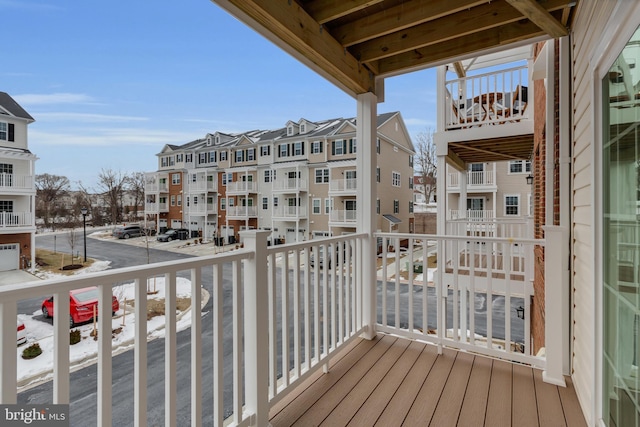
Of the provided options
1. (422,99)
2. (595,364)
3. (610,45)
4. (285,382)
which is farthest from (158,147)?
(422,99)

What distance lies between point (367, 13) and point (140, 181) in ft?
6.32

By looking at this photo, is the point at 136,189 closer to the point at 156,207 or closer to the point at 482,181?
the point at 156,207

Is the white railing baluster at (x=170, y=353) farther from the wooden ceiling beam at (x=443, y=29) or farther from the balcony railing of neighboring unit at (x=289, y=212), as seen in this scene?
the wooden ceiling beam at (x=443, y=29)

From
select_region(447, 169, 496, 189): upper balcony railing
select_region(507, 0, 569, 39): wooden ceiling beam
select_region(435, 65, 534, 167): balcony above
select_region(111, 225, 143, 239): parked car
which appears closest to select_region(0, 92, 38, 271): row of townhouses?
select_region(111, 225, 143, 239): parked car

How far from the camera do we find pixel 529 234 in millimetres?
5793

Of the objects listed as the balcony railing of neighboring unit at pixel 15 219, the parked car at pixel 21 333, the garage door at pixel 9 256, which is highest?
the balcony railing of neighboring unit at pixel 15 219

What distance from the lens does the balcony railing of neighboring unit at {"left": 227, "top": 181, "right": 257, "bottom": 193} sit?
2248 millimetres

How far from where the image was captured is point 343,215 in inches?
133

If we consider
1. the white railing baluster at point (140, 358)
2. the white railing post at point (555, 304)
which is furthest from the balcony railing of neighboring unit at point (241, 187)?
the white railing post at point (555, 304)

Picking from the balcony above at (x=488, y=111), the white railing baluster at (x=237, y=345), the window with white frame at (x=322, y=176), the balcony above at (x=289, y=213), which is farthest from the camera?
the balcony above at (x=488, y=111)

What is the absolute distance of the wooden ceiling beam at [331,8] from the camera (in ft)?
6.54

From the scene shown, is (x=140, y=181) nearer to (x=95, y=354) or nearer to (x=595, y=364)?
(x=95, y=354)

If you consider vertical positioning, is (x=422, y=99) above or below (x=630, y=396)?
above

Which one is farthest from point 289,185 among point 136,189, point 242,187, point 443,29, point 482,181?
point 482,181
